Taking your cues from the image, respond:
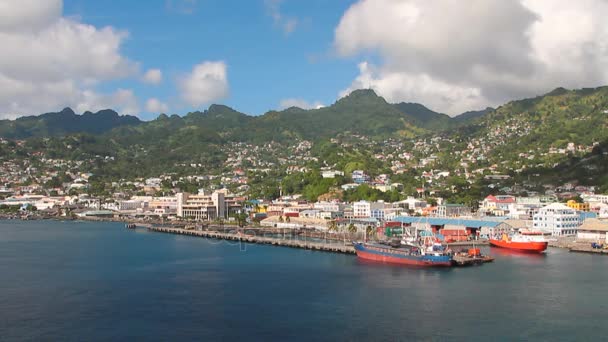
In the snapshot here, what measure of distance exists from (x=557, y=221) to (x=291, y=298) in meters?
32.1

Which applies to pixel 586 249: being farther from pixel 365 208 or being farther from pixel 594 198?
pixel 365 208

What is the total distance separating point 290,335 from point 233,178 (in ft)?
331

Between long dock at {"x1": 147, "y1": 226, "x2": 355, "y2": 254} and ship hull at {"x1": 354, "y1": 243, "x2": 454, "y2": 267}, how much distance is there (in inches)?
125

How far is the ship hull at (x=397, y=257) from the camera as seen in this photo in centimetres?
3669

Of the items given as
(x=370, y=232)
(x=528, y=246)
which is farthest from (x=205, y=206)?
(x=528, y=246)

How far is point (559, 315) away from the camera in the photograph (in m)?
24.1

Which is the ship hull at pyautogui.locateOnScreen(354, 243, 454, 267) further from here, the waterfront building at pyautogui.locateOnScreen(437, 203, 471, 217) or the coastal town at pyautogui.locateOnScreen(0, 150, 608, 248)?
the waterfront building at pyautogui.locateOnScreen(437, 203, 471, 217)

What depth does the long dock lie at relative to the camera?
45547 mm

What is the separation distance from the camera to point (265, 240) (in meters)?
52.3

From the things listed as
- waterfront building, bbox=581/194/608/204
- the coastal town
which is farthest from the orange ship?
waterfront building, bbox=581/194/608/204

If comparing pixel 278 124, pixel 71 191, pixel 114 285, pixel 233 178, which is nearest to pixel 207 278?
pixel 114 285

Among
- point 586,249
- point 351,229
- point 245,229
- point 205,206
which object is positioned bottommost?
point 586,249

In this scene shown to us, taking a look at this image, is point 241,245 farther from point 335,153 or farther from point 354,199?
point 335,153

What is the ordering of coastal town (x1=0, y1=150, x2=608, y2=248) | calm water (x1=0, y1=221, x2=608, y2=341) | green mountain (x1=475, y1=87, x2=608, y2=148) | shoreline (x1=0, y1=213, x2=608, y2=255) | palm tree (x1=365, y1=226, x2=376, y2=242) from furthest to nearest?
1. green mountain (x1=475, y1=87, x2=608, y2=148)
2. palm tree (x1=365, y1=226, x2=376, y2=242)
3. coastal town (x1=0, y1=150, x2=608, y2=248)
4. shoreline (x1=0, y1=213, x2=608, y2=255)
5. calm water (x1=0, y1=221, x2=608, y2=341)
